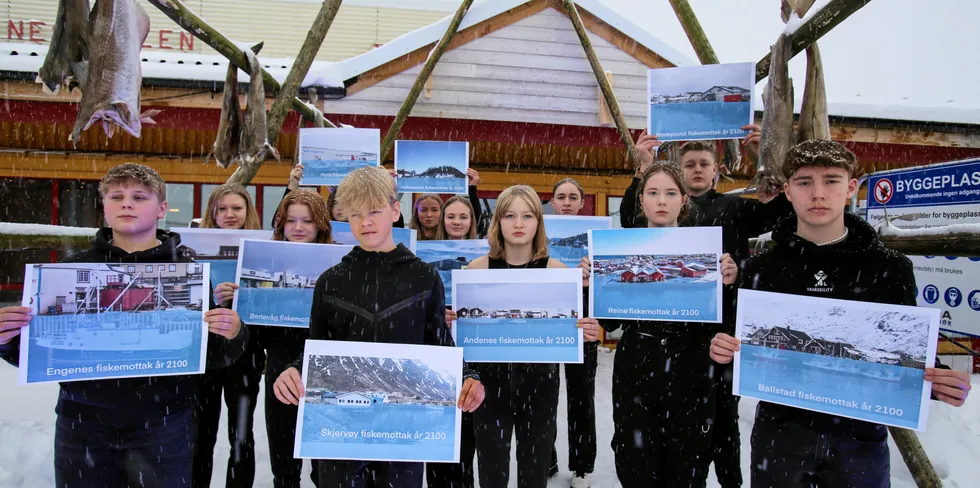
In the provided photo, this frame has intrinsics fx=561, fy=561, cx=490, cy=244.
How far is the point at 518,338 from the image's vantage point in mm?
2371

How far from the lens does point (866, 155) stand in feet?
25.2

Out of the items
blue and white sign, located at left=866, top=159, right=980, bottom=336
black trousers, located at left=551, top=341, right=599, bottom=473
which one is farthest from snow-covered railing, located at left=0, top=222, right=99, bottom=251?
Result: blue and white sign, located at left=866, top=159, right=980, bottom=336

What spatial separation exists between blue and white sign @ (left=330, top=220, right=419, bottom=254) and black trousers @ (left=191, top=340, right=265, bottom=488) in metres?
0.75

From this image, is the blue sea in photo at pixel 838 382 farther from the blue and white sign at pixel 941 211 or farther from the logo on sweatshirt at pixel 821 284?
the blue and white sign at pixel 941 211

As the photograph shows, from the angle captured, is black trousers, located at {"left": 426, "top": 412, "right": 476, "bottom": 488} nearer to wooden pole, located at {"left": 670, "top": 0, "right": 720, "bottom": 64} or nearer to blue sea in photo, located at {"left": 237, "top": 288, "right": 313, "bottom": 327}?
blue sea in photo, located at {"left": 237, "top": 288, "right": 313, "bottom": 327}

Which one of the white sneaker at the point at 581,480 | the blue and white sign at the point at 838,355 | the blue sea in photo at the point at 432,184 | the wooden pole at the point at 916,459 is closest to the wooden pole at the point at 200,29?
the blue sea in photo at the point at 432,184

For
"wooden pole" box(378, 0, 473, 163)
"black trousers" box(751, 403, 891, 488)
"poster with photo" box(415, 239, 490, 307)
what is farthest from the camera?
"wooden pole" box(378, 0, 473, 163)

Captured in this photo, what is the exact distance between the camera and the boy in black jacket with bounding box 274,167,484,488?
6.77ft

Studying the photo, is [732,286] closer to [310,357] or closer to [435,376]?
[435,376]

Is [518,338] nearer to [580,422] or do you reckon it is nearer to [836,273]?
[836,273]

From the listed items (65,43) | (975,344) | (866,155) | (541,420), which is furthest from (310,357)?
(975,344)

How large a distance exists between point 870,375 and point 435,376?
139 centimetres

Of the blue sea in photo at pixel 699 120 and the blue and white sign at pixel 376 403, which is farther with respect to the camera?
the blue sea in photo at pixel 699 120

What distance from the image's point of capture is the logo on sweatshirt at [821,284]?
191cm
